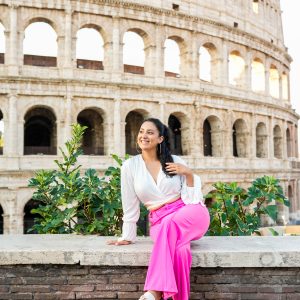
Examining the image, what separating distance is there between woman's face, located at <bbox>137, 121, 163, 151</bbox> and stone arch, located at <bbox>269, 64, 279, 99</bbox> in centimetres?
2281

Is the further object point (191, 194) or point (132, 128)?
point (132, 128)

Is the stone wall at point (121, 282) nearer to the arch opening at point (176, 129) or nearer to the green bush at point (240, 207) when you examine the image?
the green bush at point (240, 207)

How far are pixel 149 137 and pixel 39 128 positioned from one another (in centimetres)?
1710

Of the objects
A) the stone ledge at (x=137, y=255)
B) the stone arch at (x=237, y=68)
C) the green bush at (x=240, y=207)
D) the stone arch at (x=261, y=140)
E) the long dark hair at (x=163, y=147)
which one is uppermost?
the stone arch at (x=237, y=68)

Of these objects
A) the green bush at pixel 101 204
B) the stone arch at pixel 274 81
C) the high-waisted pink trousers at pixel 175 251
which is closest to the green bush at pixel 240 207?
the green bush at pixel 101 204

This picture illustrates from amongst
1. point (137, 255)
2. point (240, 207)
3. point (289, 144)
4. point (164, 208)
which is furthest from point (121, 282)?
point (289, 144)

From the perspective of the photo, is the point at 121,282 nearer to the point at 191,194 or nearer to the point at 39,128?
the point at 191,194

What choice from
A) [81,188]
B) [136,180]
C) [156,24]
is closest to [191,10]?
[156,24]

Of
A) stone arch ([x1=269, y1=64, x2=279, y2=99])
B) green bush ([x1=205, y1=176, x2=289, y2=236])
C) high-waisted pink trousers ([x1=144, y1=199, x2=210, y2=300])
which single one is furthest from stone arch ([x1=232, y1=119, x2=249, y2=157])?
high-waisted pink trousers ([x1=144, y1=199, x2=210, y2=300])

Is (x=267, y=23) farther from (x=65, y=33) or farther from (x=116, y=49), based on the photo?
(x=65, y=33)

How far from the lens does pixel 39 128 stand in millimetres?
20094

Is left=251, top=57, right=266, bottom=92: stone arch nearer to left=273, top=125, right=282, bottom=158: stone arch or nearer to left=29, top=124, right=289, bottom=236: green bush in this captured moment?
left=273, top=125, right=282, bottom=158: stone arch

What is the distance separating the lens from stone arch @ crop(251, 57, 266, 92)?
2362cm

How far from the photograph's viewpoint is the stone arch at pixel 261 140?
2294cm
